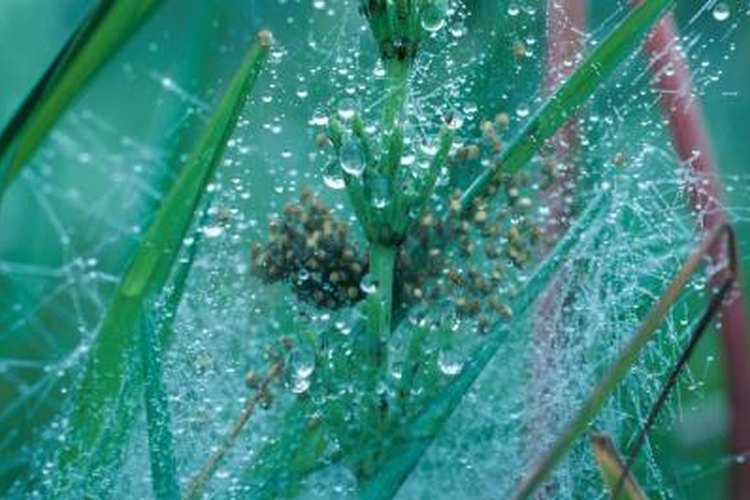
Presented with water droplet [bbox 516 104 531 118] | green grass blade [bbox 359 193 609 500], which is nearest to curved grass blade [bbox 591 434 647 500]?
green grass blade [bbox 359 193 609 500]

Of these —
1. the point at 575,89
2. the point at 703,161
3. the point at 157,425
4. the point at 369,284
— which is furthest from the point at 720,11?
the point at 157,425

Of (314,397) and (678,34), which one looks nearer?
(314,397)

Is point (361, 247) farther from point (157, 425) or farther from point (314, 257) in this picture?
point (157, 425)

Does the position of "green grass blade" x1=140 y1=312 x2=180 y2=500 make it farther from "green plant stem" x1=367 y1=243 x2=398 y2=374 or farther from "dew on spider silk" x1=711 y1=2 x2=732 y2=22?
"dew on spider silk" x1=711 y1=2 x2=732 y2=22

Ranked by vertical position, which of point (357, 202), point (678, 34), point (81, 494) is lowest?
point (81, 494)

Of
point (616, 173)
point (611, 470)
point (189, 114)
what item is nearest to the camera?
point (611, 470)

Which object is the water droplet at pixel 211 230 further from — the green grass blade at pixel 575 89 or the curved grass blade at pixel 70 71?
the curved grass blade at pixel 70 71

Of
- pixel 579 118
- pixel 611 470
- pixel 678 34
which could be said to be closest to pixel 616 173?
pixel 579 118

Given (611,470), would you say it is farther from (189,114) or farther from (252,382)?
(189,114)
